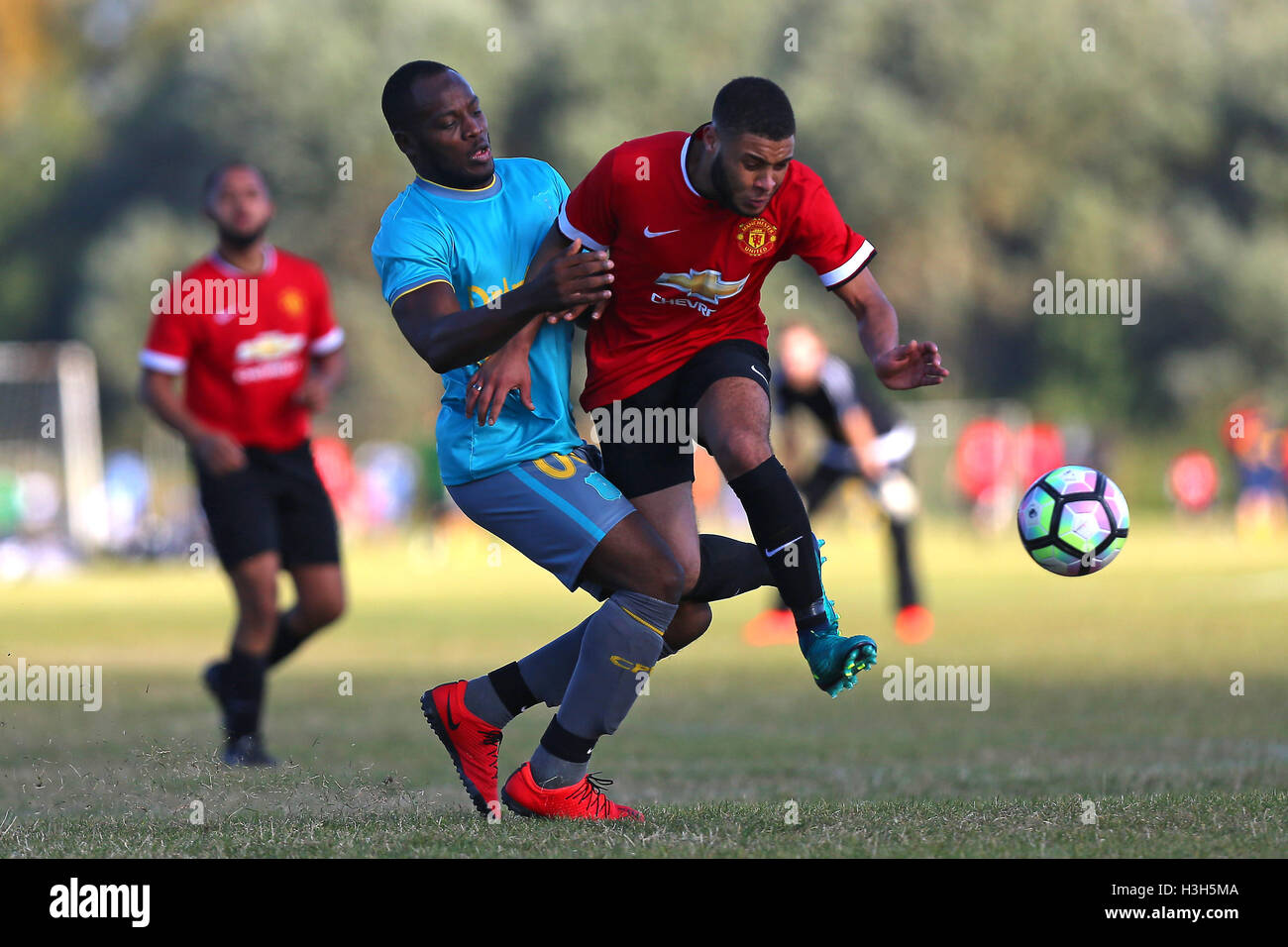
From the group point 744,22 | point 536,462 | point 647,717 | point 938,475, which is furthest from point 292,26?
point 536,462

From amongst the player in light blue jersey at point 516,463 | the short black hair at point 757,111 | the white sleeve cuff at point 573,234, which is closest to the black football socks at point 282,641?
the player in light blue jersey at point 516,463

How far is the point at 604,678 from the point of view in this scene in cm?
505

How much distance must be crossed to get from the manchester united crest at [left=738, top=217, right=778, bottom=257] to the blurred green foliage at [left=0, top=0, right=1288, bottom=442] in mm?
33571

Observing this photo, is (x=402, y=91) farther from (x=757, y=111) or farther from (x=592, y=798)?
(x=592, y=798)

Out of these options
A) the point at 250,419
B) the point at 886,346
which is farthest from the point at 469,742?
the point at 250,419

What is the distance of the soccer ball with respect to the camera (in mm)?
6070

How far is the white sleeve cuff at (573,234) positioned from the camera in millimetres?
5051

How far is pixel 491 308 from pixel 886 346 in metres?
1.27

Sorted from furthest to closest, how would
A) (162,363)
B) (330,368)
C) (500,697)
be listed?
(330,368)
(162,363)
(500,697)

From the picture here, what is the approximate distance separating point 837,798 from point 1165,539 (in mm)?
27332

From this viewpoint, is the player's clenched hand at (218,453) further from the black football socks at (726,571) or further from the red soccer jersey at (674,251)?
the black football socks at (726,571)

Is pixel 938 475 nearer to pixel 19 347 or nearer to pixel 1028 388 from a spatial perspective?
pixel 1028 388

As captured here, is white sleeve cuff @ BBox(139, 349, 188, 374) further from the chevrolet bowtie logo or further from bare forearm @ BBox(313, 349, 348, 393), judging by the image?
the chevrolet bowtie logo

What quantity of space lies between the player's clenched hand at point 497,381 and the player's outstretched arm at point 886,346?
106 centimetres
